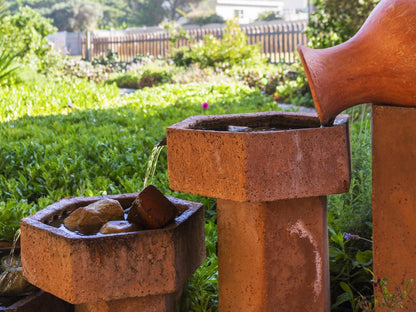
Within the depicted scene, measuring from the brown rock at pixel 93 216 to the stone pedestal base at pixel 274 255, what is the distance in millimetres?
460

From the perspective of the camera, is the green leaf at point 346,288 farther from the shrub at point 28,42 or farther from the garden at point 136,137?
the shrub at point 28,42

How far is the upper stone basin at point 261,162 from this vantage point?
1.65 metres

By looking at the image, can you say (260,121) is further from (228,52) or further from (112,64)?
(112,64)

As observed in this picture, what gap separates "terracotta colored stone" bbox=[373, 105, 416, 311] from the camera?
1772mm

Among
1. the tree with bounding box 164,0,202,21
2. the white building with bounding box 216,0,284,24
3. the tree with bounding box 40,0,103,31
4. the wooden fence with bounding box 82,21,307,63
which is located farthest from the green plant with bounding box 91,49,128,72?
the tree with bounding box 40,0,103,31

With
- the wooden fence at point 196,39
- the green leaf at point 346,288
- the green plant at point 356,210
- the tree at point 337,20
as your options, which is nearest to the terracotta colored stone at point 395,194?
the green leaf at point 346,288

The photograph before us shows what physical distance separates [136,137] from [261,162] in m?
3.42

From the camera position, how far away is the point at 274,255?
182 cm

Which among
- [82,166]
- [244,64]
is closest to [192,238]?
[82,166]

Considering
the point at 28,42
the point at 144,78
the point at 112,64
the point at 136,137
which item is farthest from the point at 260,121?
the point at 112,64

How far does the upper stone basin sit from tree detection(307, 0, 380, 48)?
6098mm

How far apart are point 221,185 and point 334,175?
0.38 meters

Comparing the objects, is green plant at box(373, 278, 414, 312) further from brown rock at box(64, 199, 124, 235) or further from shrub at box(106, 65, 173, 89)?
shrub at box(106, 65, 173, 89)

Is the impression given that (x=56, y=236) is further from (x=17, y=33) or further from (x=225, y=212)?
(x=17, y=33)
